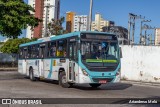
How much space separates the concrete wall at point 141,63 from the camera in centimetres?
2833

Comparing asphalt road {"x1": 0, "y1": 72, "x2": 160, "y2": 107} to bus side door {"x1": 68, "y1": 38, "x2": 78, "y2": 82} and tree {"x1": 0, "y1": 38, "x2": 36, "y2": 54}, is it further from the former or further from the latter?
tree {"x1": 0, "y1": 38, "x2": 36, "y2": 54}

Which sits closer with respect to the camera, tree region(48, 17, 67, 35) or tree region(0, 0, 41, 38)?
tree region(0, 0, 41, 38)

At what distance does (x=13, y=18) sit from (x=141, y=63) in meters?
10.8

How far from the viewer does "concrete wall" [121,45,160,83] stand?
28.3 m

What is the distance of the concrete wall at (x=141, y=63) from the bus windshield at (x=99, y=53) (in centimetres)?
1073

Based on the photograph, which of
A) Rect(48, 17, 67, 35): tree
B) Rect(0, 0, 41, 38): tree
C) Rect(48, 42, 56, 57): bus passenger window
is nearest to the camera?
Rect(48, 42, 56, 57): bus passenger window

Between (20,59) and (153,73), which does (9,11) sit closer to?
(20,59)

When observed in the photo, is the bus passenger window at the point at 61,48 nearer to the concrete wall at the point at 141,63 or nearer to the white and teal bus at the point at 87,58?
the white and teal bus at the point at 87,58

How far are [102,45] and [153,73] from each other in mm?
11429

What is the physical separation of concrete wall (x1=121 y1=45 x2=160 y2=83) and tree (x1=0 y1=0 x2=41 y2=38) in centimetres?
853

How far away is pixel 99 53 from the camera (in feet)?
58.6

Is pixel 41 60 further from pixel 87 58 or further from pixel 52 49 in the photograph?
pixel 87 58

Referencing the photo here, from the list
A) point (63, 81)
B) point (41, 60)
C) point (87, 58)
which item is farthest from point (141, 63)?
point (87, 58)

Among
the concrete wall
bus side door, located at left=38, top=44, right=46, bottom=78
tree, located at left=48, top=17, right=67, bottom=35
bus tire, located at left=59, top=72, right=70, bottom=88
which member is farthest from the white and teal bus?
tree, located at left=48, top=17, right=67, bottom=35
